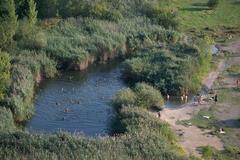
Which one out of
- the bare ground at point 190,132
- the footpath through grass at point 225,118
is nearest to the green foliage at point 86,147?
the bare ground at point 190,132

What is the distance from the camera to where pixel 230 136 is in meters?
61.4

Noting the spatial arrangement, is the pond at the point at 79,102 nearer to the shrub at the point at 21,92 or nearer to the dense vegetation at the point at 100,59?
the shrub at the point at 21,92

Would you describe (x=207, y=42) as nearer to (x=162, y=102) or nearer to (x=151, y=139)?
(x=162, y=102)

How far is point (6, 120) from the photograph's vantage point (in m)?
59.6

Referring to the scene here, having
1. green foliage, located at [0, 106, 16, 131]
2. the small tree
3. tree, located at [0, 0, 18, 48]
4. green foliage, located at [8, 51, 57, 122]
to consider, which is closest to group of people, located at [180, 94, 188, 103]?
green foliage, located at [8, 51, 57, 122]

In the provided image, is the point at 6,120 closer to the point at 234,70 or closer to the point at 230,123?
the point at 230,123

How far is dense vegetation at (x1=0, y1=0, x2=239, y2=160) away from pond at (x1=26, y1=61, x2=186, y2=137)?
1.50 meters

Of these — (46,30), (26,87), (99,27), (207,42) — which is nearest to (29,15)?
(46,30)

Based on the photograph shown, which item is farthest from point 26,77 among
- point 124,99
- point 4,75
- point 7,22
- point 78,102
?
point 124,99

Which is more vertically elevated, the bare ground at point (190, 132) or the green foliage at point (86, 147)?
the green foliage at point (86, 147)

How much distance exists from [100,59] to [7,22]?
47.1 feet

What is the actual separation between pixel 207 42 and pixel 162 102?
19093 millimetres

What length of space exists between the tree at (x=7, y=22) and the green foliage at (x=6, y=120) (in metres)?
16.5

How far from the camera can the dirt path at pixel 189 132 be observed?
195ft
